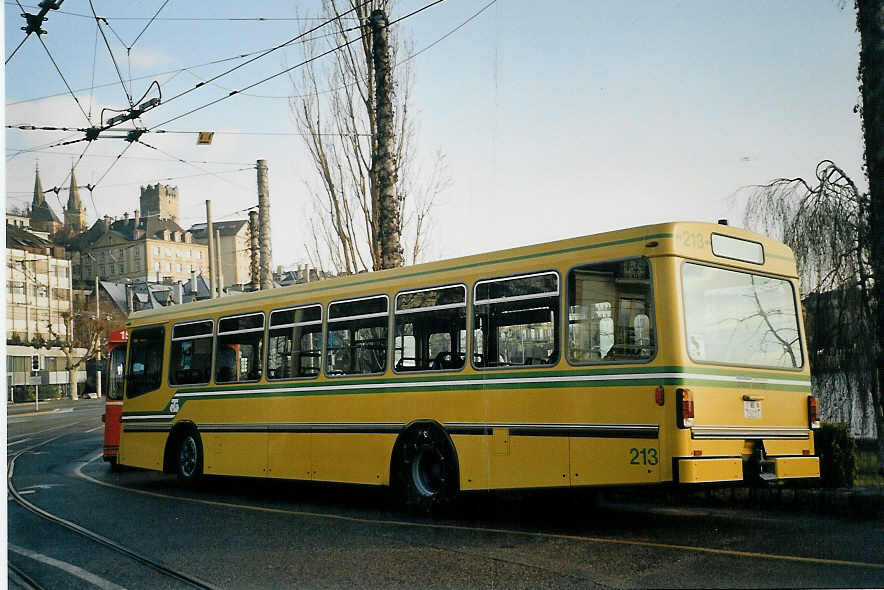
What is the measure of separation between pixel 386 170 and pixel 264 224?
23.2 ft

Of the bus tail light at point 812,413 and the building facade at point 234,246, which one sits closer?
the bus tail light at point 812,413

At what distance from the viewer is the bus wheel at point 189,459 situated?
1488 centimetres

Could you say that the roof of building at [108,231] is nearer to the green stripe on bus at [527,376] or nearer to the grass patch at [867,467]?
the green stripe on bus at [527,376]

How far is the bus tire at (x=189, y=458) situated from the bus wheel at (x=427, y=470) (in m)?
4.82

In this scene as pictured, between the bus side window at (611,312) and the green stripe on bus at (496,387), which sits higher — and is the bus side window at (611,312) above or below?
above

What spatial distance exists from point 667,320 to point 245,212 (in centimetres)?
1798

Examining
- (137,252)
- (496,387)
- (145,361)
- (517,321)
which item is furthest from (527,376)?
(137,252)

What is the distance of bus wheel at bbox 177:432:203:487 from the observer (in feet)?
48.8

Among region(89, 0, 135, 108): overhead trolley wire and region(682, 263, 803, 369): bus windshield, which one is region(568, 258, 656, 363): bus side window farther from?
region(89, 0, 135, 108): overhead trolley wire

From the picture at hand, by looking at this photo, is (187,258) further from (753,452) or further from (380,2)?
(753,452)

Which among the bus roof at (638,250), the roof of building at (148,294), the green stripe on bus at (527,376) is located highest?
the roof of building at (148,294)

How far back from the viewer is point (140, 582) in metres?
7.59

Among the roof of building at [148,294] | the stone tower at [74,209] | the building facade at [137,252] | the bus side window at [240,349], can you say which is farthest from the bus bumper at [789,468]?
the roof of building at [148,294]

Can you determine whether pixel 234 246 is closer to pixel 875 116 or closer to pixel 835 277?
pixel 835 277
